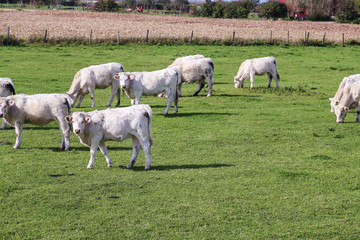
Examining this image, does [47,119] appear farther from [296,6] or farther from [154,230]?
[296,6]

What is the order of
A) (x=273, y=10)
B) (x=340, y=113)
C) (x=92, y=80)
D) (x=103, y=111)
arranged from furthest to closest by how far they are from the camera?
1. (x=273, y=10)
2. (x=92, y=80)
3. (x=340, y=113)
4. (x=103, y=111)

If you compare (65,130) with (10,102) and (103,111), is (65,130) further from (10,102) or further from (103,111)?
(103,111)

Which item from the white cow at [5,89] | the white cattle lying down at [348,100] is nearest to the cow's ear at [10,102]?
the white cow at [5,89]

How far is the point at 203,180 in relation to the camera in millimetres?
11117

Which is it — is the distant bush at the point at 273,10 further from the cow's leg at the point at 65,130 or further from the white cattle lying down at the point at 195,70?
the cow's leg at the point at 65,130

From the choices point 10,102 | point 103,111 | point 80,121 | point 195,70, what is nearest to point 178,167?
point 103,111

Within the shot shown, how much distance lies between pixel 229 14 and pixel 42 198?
3823 inches

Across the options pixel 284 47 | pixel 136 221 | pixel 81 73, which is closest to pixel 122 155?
pixel 136 221

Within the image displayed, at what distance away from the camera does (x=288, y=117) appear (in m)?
18.5

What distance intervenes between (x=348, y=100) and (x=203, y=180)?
9.09 meters

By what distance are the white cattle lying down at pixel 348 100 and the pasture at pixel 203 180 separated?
1.51 feet

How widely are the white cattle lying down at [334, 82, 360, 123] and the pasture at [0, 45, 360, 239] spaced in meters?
0.46

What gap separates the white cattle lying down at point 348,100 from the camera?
1777 centimetres

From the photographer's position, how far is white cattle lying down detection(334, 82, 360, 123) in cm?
1777
